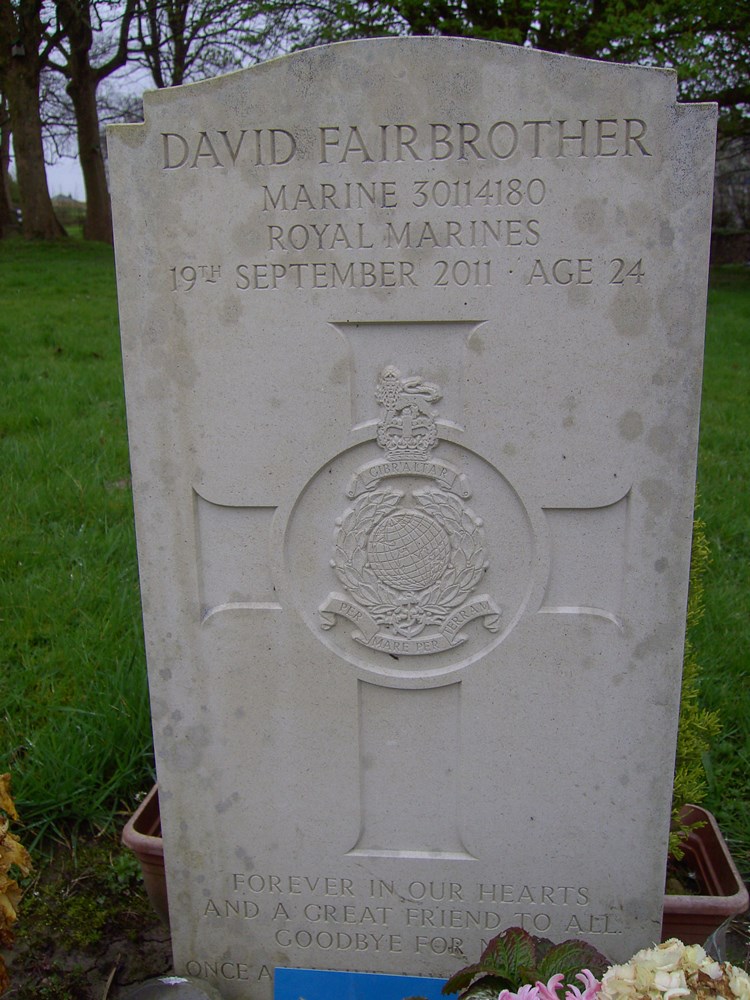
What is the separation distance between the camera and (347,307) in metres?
1.69

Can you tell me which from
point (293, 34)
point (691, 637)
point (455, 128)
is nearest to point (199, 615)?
point (455, 128)

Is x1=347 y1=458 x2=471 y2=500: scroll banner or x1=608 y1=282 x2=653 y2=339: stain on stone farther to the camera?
x1=347 y1=458 x2=471 y2=500: scroll banner

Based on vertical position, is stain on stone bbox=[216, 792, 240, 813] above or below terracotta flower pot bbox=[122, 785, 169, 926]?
above

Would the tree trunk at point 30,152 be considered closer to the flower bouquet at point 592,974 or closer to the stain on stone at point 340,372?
the stain on stone at point 340,372

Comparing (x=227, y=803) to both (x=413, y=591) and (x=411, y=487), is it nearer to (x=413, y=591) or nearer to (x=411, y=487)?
(x=413, y=591)

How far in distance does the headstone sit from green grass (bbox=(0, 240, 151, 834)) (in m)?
→ 0.63

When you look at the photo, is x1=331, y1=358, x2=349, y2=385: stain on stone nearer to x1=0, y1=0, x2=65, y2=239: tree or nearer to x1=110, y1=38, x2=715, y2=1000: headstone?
x1=110, y1=38, x2=715, y2=1000: headstone

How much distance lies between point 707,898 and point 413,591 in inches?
39.0

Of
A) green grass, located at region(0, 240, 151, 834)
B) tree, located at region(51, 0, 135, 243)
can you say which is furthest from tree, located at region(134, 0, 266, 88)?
green grass, located at region(0, 240, 151, 834)

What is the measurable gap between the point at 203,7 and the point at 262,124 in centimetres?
1482

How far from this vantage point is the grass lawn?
2.57m

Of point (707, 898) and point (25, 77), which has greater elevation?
point (25, 77)

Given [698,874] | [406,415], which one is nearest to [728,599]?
[698,874]

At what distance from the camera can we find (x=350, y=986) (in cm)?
202
